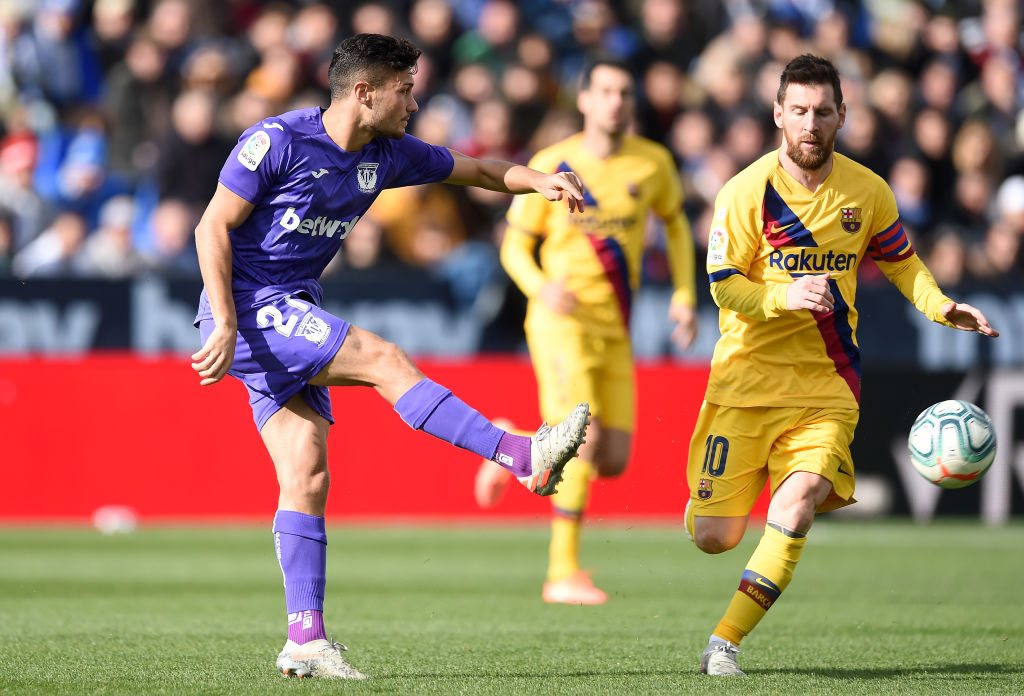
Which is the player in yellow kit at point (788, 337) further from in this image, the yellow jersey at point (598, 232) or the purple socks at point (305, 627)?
the yellow jersey at point (598, 232)

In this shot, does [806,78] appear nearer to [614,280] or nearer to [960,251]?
[614,280]

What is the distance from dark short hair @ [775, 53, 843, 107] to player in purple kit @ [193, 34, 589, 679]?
3.23ft

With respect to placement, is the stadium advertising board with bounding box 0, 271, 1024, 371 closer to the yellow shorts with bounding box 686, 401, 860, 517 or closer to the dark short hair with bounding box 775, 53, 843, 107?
the yellow shorts with bounding box 686, 401, 860, 517

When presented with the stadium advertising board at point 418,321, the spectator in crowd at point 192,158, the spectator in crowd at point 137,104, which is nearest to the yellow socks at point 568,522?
the stadium advertising board at point 418,321

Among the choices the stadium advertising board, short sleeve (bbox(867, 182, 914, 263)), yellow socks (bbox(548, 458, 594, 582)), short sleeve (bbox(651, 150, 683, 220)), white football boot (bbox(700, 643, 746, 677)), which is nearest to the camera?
white football boot (bbox(700, 643, 746, 677))

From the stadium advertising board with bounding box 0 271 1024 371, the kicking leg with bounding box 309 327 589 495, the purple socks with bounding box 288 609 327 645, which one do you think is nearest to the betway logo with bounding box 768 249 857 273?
the kicking leg with bounding box 309 327 589 495

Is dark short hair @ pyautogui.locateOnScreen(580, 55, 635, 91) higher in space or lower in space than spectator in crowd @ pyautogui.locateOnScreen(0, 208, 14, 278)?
higher

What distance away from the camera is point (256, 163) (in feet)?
17.4

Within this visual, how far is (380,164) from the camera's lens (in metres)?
5.70

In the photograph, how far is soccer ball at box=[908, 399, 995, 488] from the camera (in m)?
5.74

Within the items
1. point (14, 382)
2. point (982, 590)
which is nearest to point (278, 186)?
point (982, 590)

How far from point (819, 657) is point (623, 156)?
141 inches

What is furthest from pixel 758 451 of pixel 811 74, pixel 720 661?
pixel 811 74

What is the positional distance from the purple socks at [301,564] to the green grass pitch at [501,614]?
0.27m
